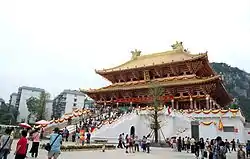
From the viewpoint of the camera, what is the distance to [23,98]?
301 ft

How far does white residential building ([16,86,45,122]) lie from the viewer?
282 ft

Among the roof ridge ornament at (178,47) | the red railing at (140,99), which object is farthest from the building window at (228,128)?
the roof ridge ornament at (178,47)

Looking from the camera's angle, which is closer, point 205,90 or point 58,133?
point 58,133

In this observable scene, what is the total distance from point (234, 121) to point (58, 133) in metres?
24.5

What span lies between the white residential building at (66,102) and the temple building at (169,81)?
44.9 metres

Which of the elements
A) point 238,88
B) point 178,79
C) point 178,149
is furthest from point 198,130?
point 238,88

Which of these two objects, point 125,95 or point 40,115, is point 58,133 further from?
point 40,115

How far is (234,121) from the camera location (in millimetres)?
29219

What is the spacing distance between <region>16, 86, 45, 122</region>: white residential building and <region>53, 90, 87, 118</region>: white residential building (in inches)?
301

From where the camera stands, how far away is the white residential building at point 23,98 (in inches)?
3378

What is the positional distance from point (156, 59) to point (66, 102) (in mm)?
52060

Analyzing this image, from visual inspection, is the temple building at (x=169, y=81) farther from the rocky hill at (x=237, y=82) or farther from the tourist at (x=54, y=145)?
the rocky hill at (x=237, y=82)

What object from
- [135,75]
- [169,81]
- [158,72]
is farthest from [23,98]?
[169,81]

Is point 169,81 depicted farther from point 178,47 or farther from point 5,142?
point 5,142
